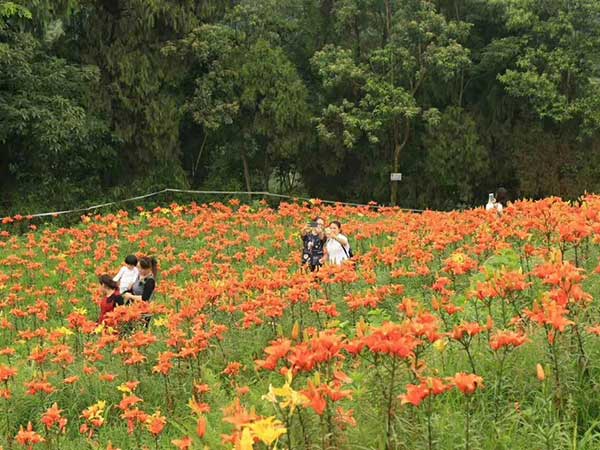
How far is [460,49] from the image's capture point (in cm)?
2286

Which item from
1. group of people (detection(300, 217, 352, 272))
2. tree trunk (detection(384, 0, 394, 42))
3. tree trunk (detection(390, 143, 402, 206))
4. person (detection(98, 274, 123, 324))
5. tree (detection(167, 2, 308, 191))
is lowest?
tree trunk (detection(390, 143, 402, 206))

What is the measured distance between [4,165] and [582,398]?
1956 cm

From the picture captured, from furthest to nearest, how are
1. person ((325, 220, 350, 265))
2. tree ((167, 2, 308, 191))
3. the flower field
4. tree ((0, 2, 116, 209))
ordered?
tree ((167, 2, 308, 191)) → tree ((0, 2, 116, 209)) → person ((325, 220, 350, 265)) → the flower field

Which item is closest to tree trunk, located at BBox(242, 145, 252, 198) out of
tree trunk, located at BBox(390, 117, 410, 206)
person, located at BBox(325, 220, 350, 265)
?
tree trunk, located at BBox(390, 117, 410, 206)

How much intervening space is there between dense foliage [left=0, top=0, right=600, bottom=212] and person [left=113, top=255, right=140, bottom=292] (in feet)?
34.2

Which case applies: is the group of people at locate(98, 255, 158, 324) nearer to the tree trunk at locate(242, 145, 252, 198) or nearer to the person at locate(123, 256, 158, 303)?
the person at locate(123, 256, 158, 303)

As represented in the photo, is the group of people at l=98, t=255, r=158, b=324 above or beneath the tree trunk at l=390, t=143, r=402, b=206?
above

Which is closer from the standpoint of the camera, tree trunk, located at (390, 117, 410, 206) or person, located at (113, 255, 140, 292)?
person, located at (113, 255, 140, 292)

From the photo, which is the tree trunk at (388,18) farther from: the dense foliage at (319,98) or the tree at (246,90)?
the tree at (246,90)

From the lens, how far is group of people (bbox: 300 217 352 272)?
8.74 metres

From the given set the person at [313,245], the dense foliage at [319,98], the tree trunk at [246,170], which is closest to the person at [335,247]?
the person at [313,245]

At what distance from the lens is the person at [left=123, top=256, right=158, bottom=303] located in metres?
7.82

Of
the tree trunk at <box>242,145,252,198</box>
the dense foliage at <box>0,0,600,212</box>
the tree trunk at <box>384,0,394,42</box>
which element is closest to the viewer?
the dense foliage at <box>0,0,600,212</box>

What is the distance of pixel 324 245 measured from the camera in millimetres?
9062
